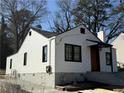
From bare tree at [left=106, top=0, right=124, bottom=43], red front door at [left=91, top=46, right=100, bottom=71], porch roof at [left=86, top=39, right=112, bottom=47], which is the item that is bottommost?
red front door at [left=91, top=46, right=100, bottom=71]

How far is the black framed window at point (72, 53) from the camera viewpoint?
15426 mm

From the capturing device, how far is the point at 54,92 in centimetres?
1174

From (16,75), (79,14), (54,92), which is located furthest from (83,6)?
(54,92)

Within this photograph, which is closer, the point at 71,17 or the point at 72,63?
the point at 72,63

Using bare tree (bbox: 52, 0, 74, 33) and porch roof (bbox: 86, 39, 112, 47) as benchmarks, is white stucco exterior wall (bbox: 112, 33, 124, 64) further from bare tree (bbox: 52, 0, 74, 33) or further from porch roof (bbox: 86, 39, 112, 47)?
bare tree (bbox: 52, 0, 74, 33)

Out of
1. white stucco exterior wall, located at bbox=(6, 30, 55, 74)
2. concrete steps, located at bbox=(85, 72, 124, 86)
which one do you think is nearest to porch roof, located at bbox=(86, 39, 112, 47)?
concrete steps, located at bbox=(85, 72, 124, 86)

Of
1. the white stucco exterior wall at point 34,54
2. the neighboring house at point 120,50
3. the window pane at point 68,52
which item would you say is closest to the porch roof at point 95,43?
the window pane at point 68,52

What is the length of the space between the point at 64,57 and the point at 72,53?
866mm

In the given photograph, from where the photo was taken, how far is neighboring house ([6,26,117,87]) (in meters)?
14.8

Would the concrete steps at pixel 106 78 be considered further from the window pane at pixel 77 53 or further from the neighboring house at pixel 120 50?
the neighboring house at pixel 120 50

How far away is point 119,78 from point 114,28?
1861 cm

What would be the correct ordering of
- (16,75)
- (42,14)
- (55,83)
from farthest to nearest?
(42,14) → (16,75) → (55,83)

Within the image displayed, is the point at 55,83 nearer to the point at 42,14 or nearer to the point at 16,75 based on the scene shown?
the point at 16,75

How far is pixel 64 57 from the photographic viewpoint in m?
15.1
